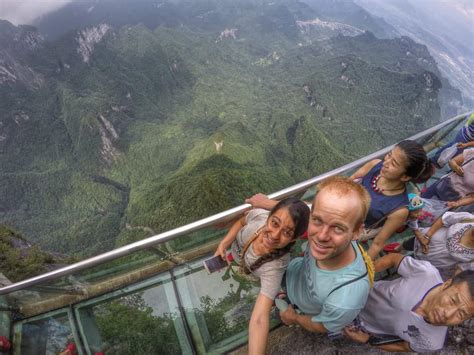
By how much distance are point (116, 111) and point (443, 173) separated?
105 m

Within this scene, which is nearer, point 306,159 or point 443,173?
point 443,173

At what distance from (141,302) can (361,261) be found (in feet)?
5.24

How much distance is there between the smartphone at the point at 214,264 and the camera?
7.32ft

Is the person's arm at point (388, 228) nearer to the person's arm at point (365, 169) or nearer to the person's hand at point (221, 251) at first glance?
the person's arm at point (365, 169)

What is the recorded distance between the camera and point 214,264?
7.35 feet

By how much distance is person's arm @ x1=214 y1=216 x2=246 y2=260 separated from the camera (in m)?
2.21

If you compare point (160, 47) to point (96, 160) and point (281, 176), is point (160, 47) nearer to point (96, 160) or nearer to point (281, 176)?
point (96, 160)

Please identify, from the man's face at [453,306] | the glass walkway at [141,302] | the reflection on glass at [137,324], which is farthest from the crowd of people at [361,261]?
the reflection on glass at [137,324]

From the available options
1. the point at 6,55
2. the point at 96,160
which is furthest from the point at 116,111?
the point at 6,55

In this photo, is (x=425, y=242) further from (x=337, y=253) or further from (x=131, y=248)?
(x=131, y=248)

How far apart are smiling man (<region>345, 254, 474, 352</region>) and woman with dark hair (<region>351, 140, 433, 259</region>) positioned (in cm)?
27

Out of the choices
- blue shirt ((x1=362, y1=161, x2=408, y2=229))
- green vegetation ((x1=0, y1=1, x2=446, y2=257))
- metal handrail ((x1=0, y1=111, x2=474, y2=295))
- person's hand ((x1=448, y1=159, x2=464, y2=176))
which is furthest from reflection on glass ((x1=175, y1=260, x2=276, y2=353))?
green vegetation ((x1=0, y1=1, x2=446, y2=257))

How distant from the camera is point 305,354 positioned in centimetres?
205

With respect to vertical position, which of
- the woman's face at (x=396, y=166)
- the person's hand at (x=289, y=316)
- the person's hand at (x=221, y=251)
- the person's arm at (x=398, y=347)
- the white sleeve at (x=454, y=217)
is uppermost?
the person's hand at (x=221, y=251)
